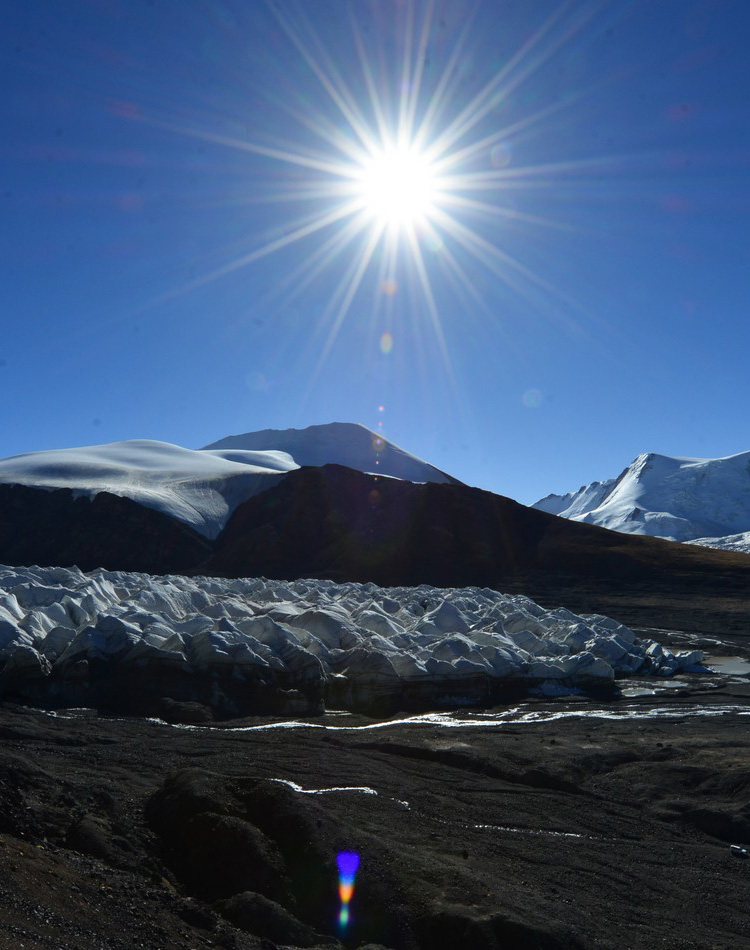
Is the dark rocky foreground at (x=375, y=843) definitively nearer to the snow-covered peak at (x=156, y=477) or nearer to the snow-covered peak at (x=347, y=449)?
the snow-covered peak at (x=156, y=477)

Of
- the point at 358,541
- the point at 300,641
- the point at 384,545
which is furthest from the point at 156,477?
the point at 300,641

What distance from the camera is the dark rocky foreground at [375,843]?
839cm

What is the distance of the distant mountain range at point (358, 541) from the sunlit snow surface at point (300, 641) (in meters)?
19.1

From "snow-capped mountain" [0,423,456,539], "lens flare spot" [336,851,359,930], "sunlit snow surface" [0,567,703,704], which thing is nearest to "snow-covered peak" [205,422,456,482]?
"snow-capped mountain" [0,423,456,539]

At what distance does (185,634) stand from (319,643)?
15.5 ft

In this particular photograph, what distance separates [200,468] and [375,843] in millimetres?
115598

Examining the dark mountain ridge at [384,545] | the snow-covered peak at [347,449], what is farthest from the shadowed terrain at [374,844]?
the snow-covered peak at [347,449]

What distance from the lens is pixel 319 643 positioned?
95.0ft

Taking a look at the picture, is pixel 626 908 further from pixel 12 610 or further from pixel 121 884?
pixel 12 610

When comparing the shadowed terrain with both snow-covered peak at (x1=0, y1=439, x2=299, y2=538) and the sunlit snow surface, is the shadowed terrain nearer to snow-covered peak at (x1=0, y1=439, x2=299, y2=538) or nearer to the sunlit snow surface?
the sunlit snow surface

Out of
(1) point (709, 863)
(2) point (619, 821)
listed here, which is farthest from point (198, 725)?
(1) point (709, 863)

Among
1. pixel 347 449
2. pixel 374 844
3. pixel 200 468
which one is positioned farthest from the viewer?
pixel 347 449

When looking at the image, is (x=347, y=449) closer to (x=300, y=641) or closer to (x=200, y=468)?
(x=200, y=468)

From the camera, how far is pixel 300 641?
28953 millimetres
